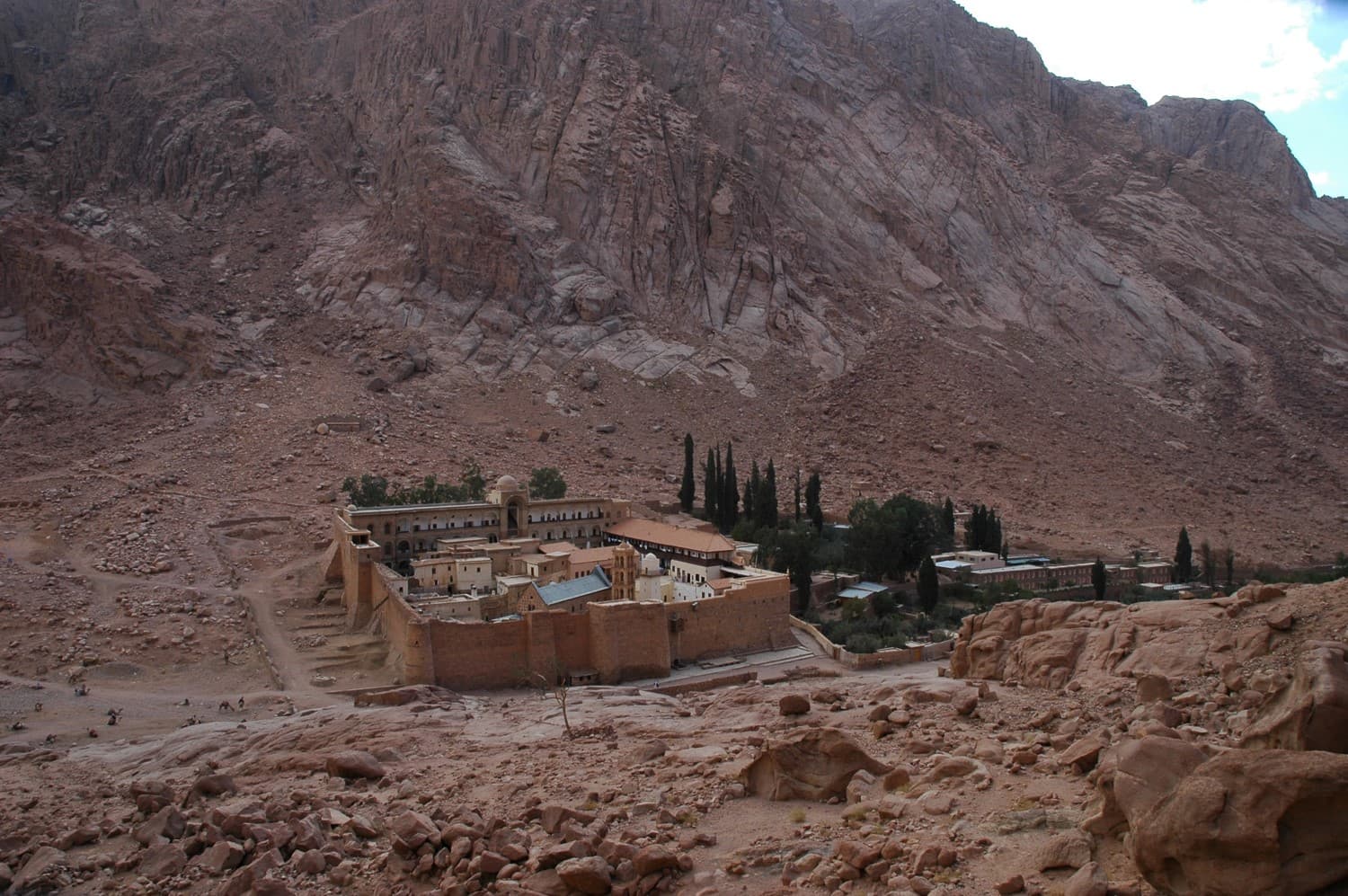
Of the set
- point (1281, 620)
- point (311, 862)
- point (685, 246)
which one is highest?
point (685, 246)

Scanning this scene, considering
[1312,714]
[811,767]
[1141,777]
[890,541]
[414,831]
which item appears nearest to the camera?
[1141,777]

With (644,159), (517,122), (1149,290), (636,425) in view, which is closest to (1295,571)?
(636,425)

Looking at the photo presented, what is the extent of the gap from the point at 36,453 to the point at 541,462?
78.8ft

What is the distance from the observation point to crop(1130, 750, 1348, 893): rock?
768 centimetres

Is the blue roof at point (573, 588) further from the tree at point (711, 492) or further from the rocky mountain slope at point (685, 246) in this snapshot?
the rocky mountain slope at point (685, 246)

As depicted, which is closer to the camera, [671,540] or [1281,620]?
[1281,620]

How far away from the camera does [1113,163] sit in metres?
103

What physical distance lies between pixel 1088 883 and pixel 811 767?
484 cm

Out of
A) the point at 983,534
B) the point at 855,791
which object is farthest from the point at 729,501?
the point at 855,791

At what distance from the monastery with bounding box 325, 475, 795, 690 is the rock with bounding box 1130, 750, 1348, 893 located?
23396 mm

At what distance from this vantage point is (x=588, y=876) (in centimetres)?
1103

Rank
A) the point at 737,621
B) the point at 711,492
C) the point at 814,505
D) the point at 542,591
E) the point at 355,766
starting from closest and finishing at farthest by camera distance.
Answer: the point at 355,766 < the point at 542,591 < the point at 737,621 < the point at 814,505 < the point at 711,492

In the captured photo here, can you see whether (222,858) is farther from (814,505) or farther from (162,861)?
(814,505)

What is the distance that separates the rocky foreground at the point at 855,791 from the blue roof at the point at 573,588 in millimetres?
11146
